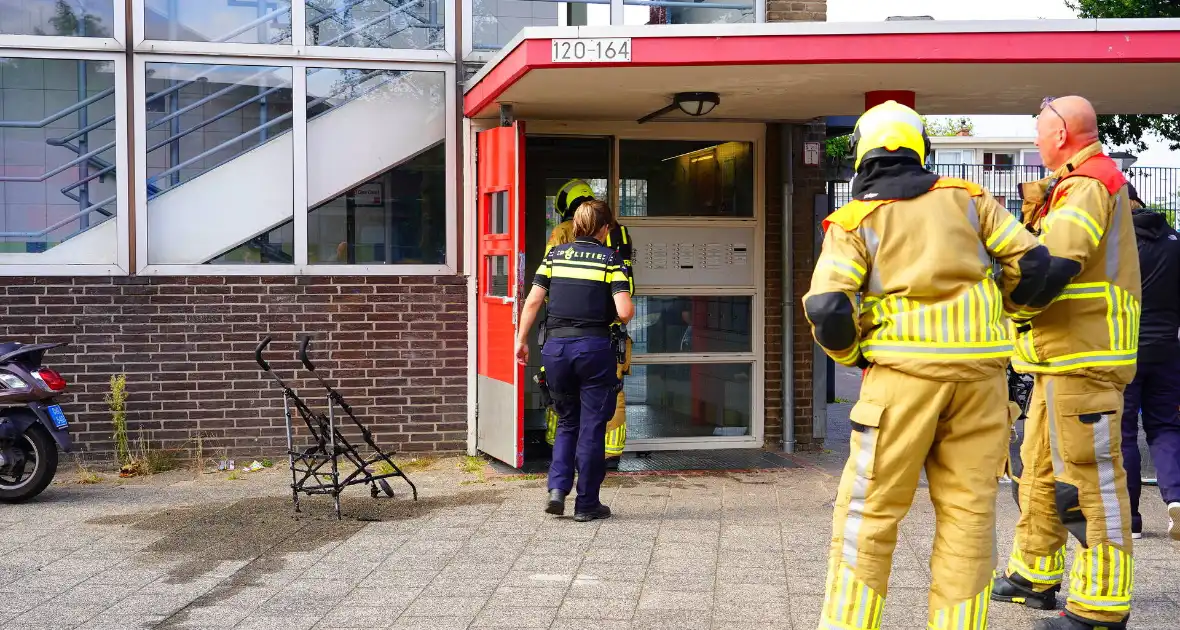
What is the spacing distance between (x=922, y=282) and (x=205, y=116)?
20.6 ft

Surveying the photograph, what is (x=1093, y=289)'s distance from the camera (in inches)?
192

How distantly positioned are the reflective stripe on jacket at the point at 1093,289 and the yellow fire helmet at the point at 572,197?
4108 mm

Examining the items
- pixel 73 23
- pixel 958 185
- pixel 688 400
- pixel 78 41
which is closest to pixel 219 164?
pixel 78 41

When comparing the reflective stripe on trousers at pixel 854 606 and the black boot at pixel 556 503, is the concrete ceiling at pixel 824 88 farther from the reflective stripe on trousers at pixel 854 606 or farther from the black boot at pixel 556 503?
the reflective stripe on trousers at pixel 854 606

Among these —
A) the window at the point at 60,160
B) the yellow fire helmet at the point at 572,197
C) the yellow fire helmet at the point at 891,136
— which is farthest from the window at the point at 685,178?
the yellow fire helmet at the point at 891,136

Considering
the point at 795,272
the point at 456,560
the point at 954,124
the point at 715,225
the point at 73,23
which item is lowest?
the point at 456,560

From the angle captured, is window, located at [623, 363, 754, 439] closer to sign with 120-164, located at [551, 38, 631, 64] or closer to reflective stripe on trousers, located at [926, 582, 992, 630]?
sign with 120-164, located at [551, 38, 631, 64]

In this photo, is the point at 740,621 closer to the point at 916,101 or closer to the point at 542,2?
the point at 916,101

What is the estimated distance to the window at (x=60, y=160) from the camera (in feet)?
28.3

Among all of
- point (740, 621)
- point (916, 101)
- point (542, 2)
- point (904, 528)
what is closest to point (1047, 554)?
point (740, 621)

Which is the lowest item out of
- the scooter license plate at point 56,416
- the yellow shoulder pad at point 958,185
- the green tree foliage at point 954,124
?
the scooter license plate at point 56,416

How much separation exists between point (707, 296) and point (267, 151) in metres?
3.39

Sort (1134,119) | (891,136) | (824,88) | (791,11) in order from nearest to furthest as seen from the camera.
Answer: (891,136), (824,88), (791,11), (1134,119)

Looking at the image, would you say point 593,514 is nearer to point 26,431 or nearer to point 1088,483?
point 1088,483
